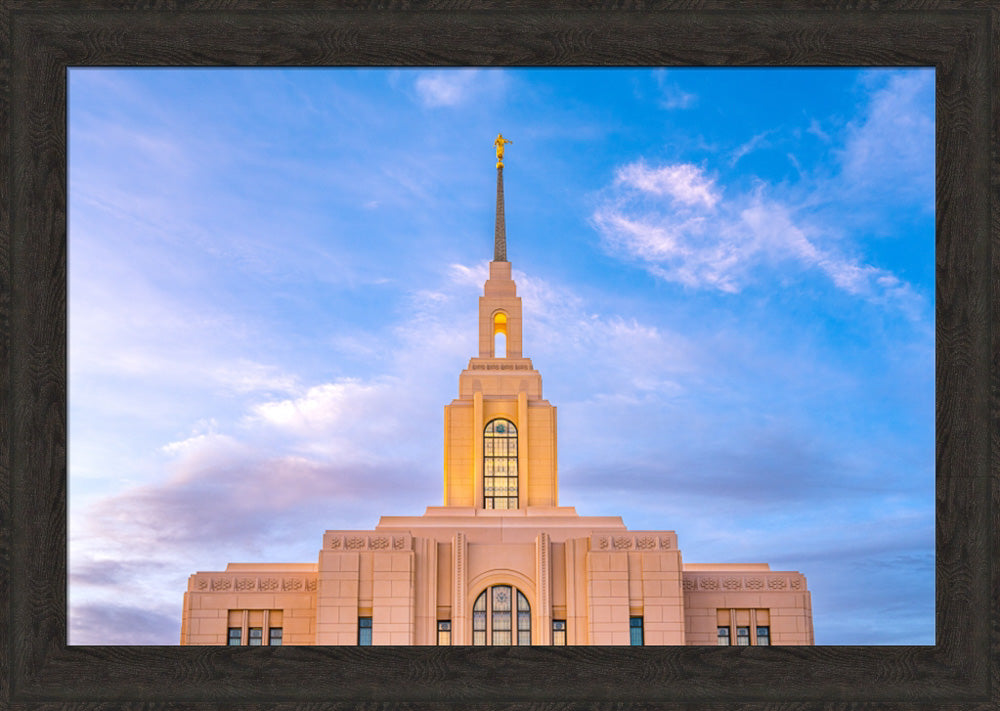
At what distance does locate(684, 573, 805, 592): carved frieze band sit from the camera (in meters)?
35.0

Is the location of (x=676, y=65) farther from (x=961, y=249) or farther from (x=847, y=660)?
(x=847, y=660)

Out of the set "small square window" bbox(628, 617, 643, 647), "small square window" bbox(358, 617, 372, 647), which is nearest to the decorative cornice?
"small square window" bbox(358, 617, 372, 647)

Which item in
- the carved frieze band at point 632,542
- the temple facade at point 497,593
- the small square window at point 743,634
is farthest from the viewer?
the small square window at point 743,634

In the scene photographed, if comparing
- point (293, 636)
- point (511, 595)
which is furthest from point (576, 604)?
point (293, 636)

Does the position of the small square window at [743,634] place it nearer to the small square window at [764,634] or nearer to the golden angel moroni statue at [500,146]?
the small square window at [764,634]

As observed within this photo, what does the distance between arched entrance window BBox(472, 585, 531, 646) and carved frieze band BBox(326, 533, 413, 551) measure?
9.24ft

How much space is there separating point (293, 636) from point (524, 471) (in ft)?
38.6

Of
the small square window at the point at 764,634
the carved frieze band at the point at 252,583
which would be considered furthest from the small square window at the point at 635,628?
the carved frieze band at the point at 252,583

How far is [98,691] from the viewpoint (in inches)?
261

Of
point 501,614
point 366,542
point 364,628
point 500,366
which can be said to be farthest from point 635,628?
point 500,366

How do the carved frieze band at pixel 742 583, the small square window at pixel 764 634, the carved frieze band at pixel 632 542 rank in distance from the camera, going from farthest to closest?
the carved frieze band at pixel 742 583 → the small square window at pixel 764 634 → the carved frieze band at pixel 632 542

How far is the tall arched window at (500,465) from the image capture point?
42.8 metres

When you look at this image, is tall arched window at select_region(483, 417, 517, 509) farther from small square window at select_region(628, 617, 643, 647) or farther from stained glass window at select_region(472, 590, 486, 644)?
small square window at select_region(628, 617, 643, 647)

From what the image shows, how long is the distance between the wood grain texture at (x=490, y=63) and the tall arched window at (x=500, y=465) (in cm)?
3623
